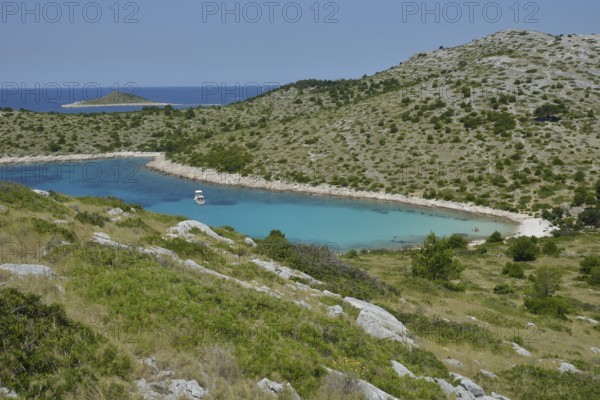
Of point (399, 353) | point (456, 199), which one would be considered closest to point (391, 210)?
point (456, 199)

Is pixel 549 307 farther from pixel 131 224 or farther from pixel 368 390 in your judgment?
pixel 131 224

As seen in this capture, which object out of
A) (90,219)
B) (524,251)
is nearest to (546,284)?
(524,251)

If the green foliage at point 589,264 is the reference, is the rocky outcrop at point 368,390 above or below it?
above

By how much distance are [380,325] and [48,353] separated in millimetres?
9851

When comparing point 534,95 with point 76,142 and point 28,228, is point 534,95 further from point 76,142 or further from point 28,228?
point 76,142

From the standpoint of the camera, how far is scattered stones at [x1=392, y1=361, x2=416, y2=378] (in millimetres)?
10300

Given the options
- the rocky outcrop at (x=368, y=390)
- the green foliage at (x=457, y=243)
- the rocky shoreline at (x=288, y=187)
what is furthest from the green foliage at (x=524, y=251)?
the rocky outcrop at (x=368, y=390)

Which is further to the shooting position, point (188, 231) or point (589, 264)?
point (589, 264)

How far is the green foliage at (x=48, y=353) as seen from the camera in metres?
6.66

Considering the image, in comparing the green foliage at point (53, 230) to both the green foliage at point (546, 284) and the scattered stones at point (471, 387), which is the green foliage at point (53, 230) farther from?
the green foliage at point (546, 284)

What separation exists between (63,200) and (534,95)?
90.1 m

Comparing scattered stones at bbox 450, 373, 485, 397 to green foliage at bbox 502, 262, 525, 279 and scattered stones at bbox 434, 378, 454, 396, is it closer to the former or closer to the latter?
scattered stones at bbox 434, 378, 454, 396

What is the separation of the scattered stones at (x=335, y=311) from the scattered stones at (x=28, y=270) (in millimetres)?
8679

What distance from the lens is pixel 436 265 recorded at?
97.3 feet
